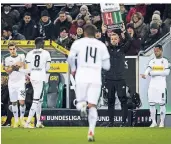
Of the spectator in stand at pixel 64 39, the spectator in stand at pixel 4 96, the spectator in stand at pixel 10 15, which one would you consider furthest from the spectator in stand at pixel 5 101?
the spectator in stand at pixel 64 39

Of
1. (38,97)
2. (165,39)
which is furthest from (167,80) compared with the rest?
(38,97)

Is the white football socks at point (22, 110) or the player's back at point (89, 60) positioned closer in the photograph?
the player's back at point (89, 60)

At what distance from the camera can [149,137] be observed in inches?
557

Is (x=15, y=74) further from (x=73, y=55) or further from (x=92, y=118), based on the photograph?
(x=92, y=118)

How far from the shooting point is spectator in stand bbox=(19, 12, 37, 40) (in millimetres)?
14266

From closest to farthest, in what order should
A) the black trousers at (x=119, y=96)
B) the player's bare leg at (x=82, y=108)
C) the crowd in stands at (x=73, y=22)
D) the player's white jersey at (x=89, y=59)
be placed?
the player's white jersey at (x=89, y=59), the player's bare leg at (x=82, y=108), the crowd in stands at (x=73, y=22), the black trousers at (x=119, y=96)

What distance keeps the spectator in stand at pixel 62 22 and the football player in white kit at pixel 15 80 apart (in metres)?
0.42

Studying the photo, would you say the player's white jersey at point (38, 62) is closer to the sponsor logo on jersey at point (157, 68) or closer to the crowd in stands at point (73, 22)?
the crowd in stands at point (73, 22)

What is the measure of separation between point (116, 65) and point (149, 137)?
2.52ft

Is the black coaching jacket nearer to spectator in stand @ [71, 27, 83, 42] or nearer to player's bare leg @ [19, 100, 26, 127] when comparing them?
spectator in stand @ [71, 27, 83, 42]

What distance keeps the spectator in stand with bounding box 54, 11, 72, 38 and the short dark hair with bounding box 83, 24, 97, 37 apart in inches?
7.2

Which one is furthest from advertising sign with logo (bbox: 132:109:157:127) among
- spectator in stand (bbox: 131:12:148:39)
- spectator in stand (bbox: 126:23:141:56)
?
spectator in stand (bbox: 131:12:148:39)

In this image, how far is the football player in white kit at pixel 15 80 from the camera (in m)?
14.3

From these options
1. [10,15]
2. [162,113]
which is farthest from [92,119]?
[10,15]
